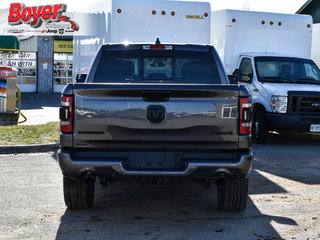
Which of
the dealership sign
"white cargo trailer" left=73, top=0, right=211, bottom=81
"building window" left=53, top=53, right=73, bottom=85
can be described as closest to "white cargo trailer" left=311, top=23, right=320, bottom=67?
"white cargo trailer" left=73, top=0, right=211, bottom=81

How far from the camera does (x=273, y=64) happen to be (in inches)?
512

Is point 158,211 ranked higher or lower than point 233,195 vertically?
lower

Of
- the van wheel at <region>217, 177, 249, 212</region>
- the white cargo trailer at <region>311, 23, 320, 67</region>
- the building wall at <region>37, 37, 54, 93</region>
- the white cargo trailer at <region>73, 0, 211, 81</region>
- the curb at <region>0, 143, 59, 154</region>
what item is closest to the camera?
the van wheel at <region>217, 177, 249, 212</region>

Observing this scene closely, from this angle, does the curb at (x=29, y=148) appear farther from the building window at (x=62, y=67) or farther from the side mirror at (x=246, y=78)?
the building window at (x=62, y=67)

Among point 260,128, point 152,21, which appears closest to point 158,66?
point 260,128

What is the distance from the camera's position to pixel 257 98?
12453 millimetres

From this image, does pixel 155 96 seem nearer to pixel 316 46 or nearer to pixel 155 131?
pixel 155 131

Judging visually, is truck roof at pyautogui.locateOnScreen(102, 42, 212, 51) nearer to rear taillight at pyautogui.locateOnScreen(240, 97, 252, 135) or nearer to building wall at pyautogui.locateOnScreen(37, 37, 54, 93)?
rear taillight at pyautogui.locateOnScreen(240, 97, 252, 135)

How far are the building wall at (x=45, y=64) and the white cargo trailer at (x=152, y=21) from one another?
24.5 meters

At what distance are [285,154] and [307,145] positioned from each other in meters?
1.79

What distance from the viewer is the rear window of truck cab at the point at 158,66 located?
6.93 metres

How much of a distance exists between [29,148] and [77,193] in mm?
4966

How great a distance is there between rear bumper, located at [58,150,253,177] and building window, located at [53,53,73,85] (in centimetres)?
3308

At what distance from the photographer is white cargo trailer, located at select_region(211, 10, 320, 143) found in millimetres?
11852
